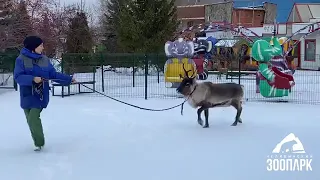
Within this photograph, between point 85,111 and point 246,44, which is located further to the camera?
point 246,44

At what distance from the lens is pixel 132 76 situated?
20.3 m

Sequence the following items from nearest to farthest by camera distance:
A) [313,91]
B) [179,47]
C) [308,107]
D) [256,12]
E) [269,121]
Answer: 1. [269,121]
2. [308,107]
3. [313,91]
4. [179,47]
5. [256,12]

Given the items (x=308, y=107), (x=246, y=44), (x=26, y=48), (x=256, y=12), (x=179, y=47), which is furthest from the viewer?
(x=256, y=12)

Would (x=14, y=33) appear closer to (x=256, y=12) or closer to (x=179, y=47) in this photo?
(x=179, y=47)

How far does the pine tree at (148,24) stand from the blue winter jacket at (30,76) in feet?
68.5

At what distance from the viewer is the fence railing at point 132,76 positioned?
14992 mm

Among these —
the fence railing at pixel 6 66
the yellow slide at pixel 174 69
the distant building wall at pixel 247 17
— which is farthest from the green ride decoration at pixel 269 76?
the distant building wall at pixel 247 17

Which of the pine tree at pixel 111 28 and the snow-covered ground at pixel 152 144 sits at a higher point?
the pine tree at pixel 111 28

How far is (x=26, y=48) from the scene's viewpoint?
22.9 feet

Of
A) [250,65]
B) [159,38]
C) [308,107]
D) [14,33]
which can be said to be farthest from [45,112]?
[250,65]

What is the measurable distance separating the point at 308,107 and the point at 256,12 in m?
33.3

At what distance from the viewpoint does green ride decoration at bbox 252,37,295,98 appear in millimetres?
13484

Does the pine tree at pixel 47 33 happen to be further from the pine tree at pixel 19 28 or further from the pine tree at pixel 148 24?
the pine tree at pixel 148 24

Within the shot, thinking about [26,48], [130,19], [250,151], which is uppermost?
[130,19]
